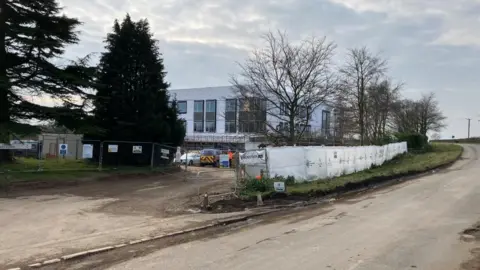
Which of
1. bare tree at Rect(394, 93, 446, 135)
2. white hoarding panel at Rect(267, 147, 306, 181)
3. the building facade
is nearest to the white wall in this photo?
the building facade

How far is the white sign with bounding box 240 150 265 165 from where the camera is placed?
19.9m

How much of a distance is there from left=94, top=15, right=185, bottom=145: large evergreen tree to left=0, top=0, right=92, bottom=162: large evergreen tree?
11.0 feet

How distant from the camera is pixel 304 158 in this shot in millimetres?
21500

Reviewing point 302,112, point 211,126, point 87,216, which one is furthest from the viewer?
point 211,126

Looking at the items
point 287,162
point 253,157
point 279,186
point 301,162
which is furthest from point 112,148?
point 279,186

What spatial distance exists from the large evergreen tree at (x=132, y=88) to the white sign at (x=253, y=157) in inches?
507

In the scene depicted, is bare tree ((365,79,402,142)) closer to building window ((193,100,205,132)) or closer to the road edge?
the road edge

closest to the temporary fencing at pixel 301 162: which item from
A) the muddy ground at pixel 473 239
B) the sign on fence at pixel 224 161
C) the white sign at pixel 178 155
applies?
the muddy ground at pixel 473 239

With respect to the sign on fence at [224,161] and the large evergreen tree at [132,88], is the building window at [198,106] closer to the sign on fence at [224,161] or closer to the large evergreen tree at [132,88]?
the sign on fence at [224,161]

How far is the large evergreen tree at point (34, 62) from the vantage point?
2581cm

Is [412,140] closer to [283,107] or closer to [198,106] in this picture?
[283,107]

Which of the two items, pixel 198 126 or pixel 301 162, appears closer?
pixel 301 162

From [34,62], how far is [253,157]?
48.0ft

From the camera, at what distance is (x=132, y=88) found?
108 ft
